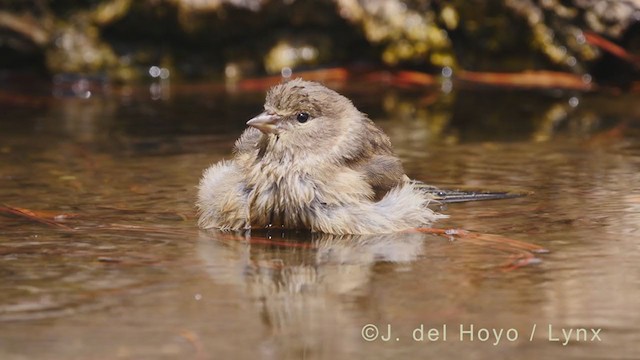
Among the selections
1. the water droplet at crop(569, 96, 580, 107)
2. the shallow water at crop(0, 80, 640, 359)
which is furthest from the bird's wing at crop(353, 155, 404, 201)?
the water droplet at crop(569, 96, 580, 107)

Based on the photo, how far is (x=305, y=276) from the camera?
4113mm

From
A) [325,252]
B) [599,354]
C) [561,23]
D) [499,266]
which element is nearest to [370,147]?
[325,252]

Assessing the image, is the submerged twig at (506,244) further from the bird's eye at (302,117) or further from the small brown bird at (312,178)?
the bird's eye at (302,117)

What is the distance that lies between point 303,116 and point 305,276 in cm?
121

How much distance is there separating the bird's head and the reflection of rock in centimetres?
49

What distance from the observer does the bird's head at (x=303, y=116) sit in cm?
507

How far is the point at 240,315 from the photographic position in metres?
3.59

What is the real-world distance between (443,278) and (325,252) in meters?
0.66

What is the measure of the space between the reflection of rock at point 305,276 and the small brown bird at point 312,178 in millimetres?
105

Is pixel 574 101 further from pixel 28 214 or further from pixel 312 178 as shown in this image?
pixel 28 214

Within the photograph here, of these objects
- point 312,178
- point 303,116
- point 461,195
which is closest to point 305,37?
point 461,195

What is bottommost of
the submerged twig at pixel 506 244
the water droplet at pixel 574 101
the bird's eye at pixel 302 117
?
the submerged twig at pixel 506 244

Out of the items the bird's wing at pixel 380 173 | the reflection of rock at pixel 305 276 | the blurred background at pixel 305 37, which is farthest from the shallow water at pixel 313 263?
the blurred background at pixel 305 37

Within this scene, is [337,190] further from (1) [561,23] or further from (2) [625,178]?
(1) [561,23]
